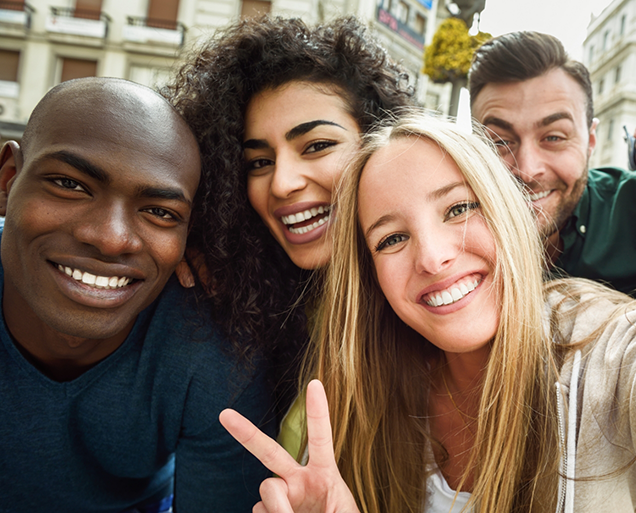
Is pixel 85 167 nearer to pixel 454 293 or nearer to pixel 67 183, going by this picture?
Result: pixel 67 183

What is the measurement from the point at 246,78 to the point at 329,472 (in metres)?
1.73

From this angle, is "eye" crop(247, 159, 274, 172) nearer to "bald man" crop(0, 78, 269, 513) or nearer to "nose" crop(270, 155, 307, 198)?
"nose" crop(270, 155, 307, 198)

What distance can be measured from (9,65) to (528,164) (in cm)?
1326

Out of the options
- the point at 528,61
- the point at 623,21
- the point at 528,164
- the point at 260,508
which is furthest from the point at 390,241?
the point at 623,21

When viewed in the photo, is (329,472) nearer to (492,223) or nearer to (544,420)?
(544,420)

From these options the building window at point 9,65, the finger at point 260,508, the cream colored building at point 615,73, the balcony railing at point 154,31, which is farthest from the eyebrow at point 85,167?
the building window at point 9,65

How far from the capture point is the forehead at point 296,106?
1949 millimetres

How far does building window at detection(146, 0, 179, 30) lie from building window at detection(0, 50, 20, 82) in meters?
3.46

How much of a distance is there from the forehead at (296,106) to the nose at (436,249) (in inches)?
31.5

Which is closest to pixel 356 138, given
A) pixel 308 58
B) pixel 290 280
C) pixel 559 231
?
pixel 308 58

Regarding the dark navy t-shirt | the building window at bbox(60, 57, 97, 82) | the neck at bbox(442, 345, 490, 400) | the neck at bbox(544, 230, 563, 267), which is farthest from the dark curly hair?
the building window at bbox(60, 57, 97, 82)

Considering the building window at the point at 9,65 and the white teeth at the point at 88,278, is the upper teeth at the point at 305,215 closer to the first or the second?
the white teeth at the point at 88,278

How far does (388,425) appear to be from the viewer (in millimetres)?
1702

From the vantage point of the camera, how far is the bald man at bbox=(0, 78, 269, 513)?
1.43m
